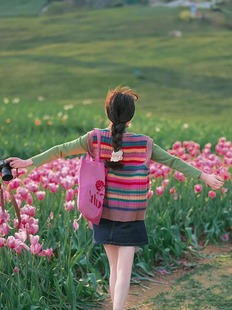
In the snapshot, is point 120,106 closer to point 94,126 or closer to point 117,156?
point 117,156

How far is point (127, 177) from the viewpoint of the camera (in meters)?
4.57

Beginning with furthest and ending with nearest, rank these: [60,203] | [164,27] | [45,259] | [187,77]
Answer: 1. [164,27]
2. [187,77]
3. [60,203]
4. [45,259]

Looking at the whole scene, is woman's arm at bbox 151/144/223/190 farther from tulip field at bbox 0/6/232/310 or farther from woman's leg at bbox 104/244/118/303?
tulip field at bbox 0/6/232/310

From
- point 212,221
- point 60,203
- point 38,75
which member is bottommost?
point 38,75

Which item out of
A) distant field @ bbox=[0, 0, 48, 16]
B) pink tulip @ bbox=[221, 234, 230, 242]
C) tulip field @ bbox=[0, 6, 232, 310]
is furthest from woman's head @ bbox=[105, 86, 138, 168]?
distant field @ bbox=[0, 0, 48, 16]

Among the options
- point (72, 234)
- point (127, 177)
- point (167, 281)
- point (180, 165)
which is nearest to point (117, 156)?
point (127, 177)

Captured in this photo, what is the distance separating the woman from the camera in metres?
4.54

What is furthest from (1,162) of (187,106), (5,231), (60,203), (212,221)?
(187,106)

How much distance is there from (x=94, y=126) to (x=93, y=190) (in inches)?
308

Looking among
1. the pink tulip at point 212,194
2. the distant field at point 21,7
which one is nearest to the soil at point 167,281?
the pink tulip at point 212,194

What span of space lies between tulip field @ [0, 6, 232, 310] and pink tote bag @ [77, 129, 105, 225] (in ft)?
1.06

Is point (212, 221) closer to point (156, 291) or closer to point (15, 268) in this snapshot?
point (156, 291)

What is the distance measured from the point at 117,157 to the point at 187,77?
59.2 ft

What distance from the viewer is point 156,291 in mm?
5562
